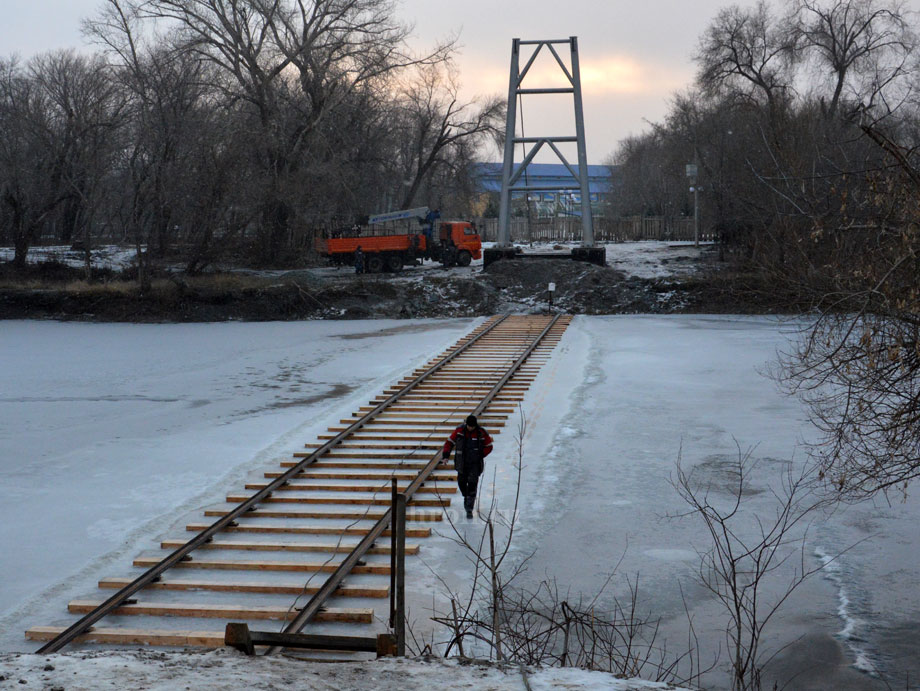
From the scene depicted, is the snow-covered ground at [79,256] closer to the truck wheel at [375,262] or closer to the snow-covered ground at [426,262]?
the snow-covered ground at [426,262]

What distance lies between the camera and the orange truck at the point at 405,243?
43.8 m

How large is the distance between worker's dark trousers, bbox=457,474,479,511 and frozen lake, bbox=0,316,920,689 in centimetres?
64

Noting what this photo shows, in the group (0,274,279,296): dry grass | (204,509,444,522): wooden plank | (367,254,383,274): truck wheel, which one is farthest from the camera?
(367,254,383,274): truck wheel

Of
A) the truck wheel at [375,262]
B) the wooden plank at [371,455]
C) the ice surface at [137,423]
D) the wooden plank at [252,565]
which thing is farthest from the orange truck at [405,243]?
the wooden plank at [252,565]

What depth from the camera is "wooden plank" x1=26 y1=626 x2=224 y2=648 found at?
7.75 metres

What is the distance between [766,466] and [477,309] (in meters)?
24.6

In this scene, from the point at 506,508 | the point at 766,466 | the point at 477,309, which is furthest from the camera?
the point at 477,309

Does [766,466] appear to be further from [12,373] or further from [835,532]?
[12,373]

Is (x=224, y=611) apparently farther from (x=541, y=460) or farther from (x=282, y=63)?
(x=282, y=63)

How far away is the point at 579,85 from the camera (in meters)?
41.4

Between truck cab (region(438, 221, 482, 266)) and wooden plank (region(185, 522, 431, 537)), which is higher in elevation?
truck cab (region(438, 221, 482, 266))

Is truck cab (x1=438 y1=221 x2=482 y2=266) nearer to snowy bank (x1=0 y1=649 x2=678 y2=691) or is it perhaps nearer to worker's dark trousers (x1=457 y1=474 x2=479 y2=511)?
worker's dark trousers (x1=457 y1=474 x2=479 y2=511)

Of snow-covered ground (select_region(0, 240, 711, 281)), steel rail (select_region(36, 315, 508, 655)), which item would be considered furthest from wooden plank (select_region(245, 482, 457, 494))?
snow-covered ground (select_region(0, 240, 711, 281))

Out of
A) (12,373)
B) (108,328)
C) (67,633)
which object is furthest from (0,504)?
(108,328)
